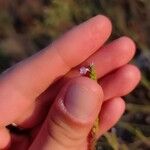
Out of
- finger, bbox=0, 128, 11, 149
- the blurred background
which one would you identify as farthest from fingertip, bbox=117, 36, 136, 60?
the blurred background

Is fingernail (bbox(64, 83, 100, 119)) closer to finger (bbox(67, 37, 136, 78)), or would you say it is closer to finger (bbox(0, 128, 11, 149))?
finger (bbox(67, 37, 136, 78))

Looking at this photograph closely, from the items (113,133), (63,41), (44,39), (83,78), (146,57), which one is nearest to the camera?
(83,78)

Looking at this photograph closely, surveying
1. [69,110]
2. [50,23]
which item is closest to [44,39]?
[50,23]

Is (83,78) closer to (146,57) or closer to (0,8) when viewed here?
(146,57)

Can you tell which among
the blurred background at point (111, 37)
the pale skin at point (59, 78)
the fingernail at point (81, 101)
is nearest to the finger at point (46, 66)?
the pale skin at point (59, 78)

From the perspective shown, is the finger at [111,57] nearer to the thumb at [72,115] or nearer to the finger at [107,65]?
the finger at [107,65]

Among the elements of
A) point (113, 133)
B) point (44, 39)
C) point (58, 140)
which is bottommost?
point (113, 133)

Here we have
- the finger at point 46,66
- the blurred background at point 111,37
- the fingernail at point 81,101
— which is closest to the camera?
the fingernail at point 81,101

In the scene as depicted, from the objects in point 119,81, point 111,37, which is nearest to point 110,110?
point 119,81
